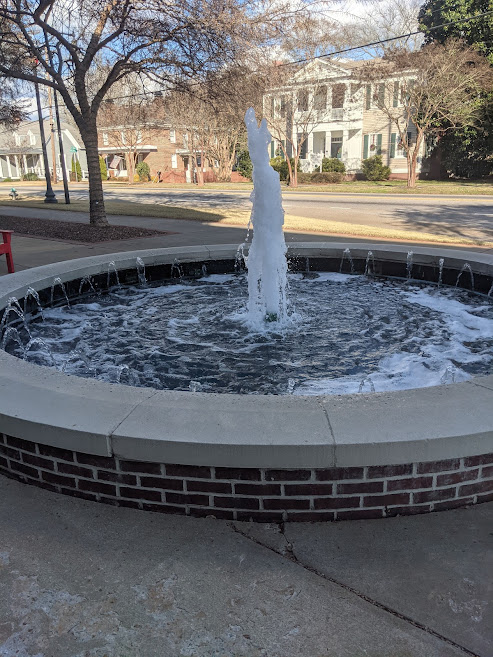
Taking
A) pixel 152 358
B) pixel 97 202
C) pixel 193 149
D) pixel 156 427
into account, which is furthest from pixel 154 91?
pixel 193 149

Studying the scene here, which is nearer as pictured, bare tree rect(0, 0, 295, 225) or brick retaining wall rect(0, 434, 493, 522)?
brick retaining wall rect(0, 434, 493, 522)

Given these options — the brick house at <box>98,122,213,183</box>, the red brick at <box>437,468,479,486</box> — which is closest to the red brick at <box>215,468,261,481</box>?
the red brick at <box>437,468,479,486</box>

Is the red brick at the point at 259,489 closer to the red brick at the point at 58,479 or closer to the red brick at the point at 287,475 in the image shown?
the red brick at the point at 287,475

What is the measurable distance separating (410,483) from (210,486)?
3.32 ft

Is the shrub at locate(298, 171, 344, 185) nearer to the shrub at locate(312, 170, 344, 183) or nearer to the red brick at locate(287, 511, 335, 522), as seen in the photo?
the shrub at locate(312, 170, 344, 183)

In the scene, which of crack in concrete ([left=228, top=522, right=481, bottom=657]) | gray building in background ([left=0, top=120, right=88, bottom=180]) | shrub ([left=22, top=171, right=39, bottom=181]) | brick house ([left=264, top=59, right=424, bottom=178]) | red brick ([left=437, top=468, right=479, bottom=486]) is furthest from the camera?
gray building in background ([left=0, top=120, right=88, bottom=180])

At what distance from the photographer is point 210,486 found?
9.02 ft

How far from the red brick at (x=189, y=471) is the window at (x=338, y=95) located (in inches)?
1812

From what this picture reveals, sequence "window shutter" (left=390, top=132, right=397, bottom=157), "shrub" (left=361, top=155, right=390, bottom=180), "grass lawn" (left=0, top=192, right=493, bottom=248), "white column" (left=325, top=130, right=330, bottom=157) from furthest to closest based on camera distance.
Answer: "white column" (left=325, top=130, right=330, bottom=157) → "window shutter" (left=390, top=132, right=397, bottom=157) → "shrub" (left=361, top=155, right=390, bottom=180) → "grass lawn" (left=0, top=192, right=493, bottom=248)

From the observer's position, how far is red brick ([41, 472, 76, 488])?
117 inches

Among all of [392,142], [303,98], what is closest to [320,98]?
[303,98]

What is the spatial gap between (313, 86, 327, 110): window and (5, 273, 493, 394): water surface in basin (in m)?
34.7

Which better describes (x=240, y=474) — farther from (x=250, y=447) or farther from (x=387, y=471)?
(x=387, y=471)

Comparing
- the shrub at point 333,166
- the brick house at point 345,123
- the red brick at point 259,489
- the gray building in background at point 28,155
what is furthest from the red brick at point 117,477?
the gray building in background at point 28,155
